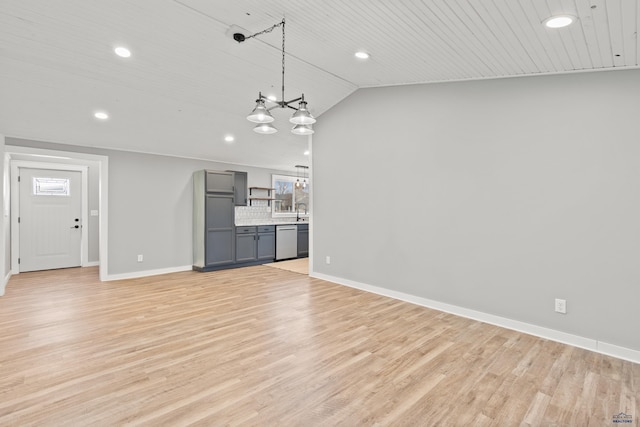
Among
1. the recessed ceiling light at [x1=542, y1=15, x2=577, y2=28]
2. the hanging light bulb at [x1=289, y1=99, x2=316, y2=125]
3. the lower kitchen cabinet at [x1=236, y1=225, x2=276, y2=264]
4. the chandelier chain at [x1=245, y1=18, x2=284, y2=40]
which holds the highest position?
the chandelier chain at [x1=245, y1=18, x2=284, y2=40]

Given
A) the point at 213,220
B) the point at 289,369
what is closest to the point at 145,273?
the point at 213,220

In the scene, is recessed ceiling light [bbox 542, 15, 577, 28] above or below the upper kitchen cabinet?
above

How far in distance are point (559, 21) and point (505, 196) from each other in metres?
1.71

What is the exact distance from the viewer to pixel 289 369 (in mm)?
2488

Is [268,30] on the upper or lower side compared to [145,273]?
upper

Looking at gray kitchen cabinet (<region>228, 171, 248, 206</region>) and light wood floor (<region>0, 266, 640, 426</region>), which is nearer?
light wood floor (<region>0, 266, 640, 426</region>)

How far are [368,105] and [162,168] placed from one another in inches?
155

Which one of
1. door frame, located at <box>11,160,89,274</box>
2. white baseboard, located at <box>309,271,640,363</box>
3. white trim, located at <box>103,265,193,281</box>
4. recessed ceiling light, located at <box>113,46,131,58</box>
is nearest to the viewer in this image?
white baseboard, located at <box>309,271,640,363</box>

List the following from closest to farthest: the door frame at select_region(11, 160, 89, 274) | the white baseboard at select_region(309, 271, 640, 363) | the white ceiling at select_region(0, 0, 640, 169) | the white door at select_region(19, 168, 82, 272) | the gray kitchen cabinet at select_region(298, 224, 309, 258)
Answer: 1. the white ceiling at select_region(0, 0, 640, 169)
2. the white baseboard at select_region(309, 271, 640, 363)
3. the door frame at select_region(11, 160, 89, 274)
4. the white door at select_region(19, 168, 82, 272)
5. the gray kitchen cabinet at select_region(298, 224, 309, 258)

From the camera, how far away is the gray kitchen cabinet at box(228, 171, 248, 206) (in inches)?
265

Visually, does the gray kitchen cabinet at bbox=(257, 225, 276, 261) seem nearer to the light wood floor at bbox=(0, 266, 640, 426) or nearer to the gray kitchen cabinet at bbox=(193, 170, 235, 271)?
the gray kitchen cabinet at bbox=(193, 170, 235, 271)

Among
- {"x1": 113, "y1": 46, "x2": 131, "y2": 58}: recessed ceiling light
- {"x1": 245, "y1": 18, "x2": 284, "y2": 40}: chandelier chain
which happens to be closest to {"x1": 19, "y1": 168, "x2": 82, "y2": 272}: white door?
{"x1": 113, "y1": 46, "x2": 131, "y2": 58}: recessed ceiling light

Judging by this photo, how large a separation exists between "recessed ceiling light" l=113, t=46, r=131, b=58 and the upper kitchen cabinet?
2972mm

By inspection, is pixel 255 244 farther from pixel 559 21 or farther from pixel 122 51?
pixel 559 21
